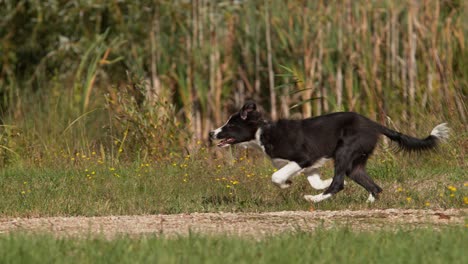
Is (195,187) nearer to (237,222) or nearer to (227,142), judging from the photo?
(227,142)

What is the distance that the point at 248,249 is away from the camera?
6.27 meters

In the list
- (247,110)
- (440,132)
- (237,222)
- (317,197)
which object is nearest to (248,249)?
(237,222)

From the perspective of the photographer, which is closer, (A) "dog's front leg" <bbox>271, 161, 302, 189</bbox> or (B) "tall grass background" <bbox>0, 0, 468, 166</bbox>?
(A) "dog's front leg" <bbox>271, 161, 302, 189</bbox>

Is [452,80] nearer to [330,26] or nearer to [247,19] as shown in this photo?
[330,26]

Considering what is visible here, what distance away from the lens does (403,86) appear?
13344 mm

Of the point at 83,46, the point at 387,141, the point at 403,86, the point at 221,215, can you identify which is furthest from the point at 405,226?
the point at 83,46

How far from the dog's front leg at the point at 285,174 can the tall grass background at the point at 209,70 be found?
279 cm

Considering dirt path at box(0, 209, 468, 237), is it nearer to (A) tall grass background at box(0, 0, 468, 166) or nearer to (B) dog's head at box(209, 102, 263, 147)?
(B) dog's head at box(209, 102, 263, 147)

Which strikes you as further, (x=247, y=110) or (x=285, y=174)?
(x=247, y=110)

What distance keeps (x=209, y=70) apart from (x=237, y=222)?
6091mm

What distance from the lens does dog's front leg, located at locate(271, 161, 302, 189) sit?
9414 millimetres

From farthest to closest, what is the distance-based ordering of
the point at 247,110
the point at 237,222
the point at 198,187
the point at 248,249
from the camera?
the point at 198,187, the point at 247,110, the point at 237,222, the point at 248,249

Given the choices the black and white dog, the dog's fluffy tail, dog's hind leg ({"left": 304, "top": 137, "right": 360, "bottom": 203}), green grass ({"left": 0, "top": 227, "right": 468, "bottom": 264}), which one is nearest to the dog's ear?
the black and white dog

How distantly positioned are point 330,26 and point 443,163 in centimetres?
313
